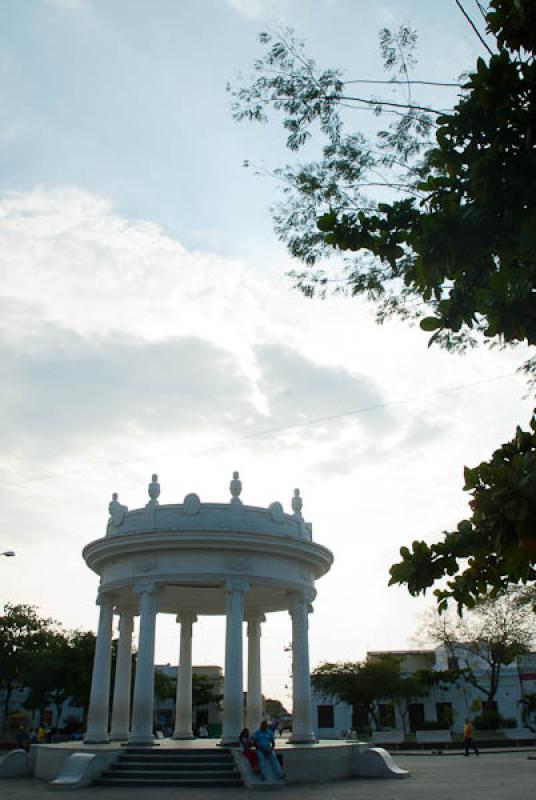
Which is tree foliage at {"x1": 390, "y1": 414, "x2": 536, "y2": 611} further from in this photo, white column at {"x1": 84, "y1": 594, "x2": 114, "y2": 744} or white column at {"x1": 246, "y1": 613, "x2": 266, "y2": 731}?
white column at {"x1": 246, "y1": 613, "x2": 266, "y2": 731}

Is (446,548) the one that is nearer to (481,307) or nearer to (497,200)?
(481,307)

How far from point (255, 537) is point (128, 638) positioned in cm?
792

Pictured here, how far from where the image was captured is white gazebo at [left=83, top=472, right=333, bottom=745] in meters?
22.0

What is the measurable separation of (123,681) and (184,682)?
140 inches

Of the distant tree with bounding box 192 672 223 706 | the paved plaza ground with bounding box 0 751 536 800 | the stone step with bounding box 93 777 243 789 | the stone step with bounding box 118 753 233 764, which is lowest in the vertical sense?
the paved plaza ground with bounding box 0 751 536 800

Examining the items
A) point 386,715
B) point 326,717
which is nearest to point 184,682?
point 386,715

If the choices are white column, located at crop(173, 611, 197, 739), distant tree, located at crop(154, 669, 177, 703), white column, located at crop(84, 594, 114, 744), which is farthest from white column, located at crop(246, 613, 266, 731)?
distant tree, located at crop(154, 669, 177, 703)

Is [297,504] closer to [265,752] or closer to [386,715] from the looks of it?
[265,752]

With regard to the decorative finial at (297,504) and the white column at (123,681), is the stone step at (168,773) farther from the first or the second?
the decorative finial at (297,504)

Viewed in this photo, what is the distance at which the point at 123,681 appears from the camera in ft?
85.0

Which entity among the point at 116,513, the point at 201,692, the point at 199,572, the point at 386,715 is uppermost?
the point at 116,513

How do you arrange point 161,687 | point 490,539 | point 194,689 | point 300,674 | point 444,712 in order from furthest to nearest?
point 194,689, point 161,687, point 444,712, point 300,674, point 490,539

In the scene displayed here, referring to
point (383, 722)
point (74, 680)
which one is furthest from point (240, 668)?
point (383, 722)

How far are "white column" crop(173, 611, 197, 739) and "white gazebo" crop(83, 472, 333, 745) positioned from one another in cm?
275
